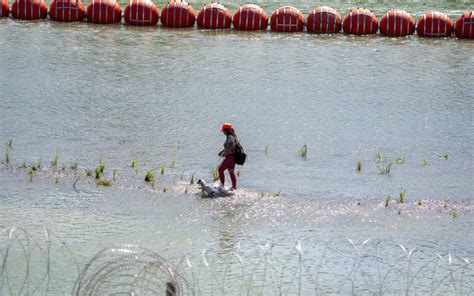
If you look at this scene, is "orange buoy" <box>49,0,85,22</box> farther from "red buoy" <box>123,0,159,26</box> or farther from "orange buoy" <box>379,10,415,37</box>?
"orange buoy" <box>379,10,415,37</box>

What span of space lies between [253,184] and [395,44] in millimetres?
17138

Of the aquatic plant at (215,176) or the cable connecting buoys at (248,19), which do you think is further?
the cable connecting buoys at (248,19)

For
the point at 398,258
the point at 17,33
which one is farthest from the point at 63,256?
the point at 17,33

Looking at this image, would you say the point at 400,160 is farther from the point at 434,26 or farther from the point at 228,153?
the point at 434,26

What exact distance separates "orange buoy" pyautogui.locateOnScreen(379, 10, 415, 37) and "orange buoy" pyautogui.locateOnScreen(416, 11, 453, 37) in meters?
0.34

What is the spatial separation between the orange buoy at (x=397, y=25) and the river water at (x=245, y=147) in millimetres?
367

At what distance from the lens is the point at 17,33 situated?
3462 cm

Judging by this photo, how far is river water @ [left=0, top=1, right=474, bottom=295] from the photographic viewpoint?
15.7 metres

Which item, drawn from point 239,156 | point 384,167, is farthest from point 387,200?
point 239,156

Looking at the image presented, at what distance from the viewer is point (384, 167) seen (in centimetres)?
2111

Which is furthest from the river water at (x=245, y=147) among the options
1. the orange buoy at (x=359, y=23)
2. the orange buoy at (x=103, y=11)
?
the orange buoy at (x=103, y=11)

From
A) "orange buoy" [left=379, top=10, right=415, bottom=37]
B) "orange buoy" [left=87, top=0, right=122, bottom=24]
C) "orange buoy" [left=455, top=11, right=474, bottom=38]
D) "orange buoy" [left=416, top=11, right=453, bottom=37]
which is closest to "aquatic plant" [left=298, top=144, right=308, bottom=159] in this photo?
"orange buoy" [left=379, top=10, right=415, bottom=37]

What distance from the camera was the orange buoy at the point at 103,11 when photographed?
36000 mm

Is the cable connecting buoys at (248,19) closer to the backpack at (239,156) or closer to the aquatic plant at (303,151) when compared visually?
the aquatic plant at (303,151)
